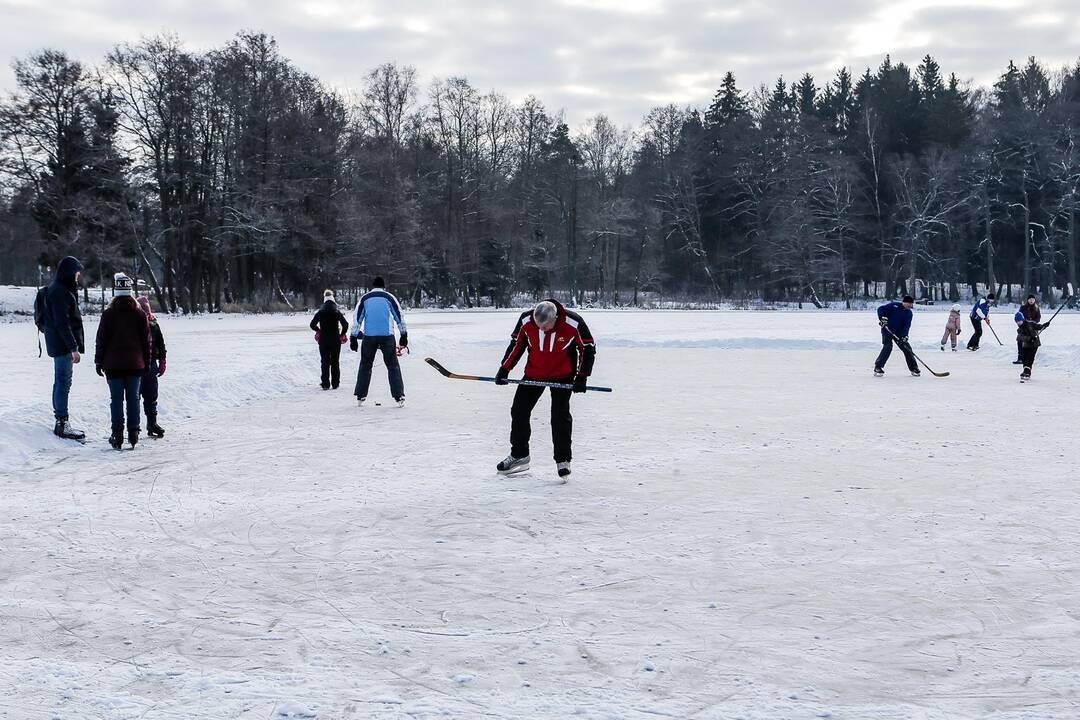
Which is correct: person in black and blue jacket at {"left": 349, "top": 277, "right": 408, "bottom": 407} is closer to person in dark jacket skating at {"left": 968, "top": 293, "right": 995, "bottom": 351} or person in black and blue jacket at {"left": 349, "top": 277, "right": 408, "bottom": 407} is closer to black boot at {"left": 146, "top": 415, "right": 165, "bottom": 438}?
black boot at {"left": 146, "top": 415, "right": 165, "bottom": 438}

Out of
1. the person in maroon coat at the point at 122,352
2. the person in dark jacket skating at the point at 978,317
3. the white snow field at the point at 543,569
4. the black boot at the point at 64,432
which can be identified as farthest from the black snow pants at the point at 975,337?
the black boot at the point at 64,432

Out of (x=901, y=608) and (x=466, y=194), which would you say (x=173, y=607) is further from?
(x=466, y=194)

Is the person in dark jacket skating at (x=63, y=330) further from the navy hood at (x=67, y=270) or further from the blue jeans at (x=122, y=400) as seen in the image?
the blue jeans at (x=122, y=400)

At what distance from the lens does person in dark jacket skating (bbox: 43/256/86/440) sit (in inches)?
351

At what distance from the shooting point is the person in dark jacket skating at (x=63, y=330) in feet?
29.2

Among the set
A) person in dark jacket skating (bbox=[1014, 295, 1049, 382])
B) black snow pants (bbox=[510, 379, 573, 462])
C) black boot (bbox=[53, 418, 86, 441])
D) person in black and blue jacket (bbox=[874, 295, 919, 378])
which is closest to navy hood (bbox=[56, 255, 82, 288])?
black boot (bbox=[53, 418, 86, 441])

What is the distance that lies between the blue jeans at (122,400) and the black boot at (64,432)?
0.48 metres

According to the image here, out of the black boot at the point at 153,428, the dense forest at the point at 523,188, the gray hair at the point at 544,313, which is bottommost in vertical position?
the black boot at the point at 153,428

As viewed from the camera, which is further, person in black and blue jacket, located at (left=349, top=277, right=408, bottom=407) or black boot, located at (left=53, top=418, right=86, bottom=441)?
person in black and blue jacket, located at (left=349, top=277, right=408, bottom=407)

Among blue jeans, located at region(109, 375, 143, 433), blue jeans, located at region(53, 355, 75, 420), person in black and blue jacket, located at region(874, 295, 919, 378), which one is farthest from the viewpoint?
person in black and blue jacket, located at region(874, 295, 919, 378)

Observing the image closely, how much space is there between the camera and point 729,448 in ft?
29.5

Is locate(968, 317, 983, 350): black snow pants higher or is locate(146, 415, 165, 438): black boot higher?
locate(968, 317, 983, 350): black snow pants

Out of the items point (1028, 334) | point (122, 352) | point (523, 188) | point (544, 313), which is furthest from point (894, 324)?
point (523, 188)

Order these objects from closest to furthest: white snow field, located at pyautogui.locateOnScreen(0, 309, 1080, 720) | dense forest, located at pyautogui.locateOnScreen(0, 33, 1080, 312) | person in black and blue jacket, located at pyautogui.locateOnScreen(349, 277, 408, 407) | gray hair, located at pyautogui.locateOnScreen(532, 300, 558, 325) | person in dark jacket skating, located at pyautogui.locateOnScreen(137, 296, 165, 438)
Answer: white snow field, located at pyautogui.locateOnScreen(0, 309, 1080, 720) → gray hair, located at pyautogui.locateOnScreen(532, 300, 558, 325) → person in dark jacket skating, located at pyautogui.locateOnScreen(137, 296, 165, 438) → person in black and blue jacket, located at pyautogui.locateOnScreen(349, 277, 408, 407) → dense forest, located at pyautogui.locateOnScreen(0, 33, 1080, 312)
